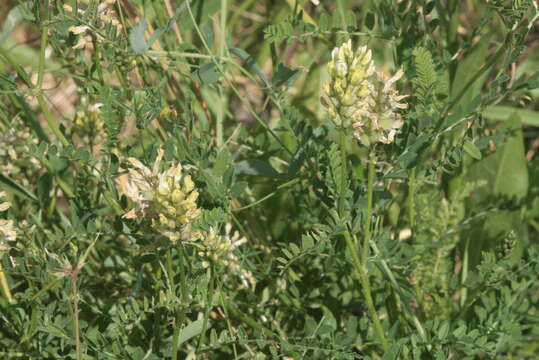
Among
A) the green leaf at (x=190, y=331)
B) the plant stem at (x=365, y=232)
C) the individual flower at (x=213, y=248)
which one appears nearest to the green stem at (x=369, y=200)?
the plant stem at (x=365, y=232)

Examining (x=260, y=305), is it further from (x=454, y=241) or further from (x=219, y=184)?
(x=454, y=241)

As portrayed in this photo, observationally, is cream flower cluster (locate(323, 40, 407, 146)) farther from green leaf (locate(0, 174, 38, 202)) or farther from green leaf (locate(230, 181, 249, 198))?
green leaf (locate(0, 174, 38, 202))

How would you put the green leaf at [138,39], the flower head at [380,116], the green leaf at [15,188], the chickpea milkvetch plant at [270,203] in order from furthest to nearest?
the green leaf at [15,188], the green leaf at [138,39], the chickpea milkvetch plant at [270,203], the flower head at [380,116]

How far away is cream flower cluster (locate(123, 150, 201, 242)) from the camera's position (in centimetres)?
93

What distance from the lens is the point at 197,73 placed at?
140cm

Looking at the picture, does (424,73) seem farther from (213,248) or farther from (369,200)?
(213,248)

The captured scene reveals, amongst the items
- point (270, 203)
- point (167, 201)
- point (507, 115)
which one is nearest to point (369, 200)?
point (167, 201)

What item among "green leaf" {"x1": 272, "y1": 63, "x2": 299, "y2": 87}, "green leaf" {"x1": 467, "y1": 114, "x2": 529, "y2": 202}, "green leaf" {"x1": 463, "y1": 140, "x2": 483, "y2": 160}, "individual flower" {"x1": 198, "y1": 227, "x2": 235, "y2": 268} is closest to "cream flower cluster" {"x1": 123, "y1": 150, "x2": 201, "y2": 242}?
"individual flower" {"x1": 198, "y1": 227, "x2": 235, "y2": 268}

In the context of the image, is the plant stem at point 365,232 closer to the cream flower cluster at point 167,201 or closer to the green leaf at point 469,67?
the cream flower cluster at point 167,201

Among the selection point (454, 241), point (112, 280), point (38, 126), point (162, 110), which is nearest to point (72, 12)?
point (162, 110)

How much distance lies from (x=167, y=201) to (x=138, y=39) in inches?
17.9

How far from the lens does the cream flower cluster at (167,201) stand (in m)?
0.93

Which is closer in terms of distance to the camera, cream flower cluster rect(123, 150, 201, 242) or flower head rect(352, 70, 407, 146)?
cream flower cluster rect(123, 150, 201, 242)

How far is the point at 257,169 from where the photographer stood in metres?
1.43
